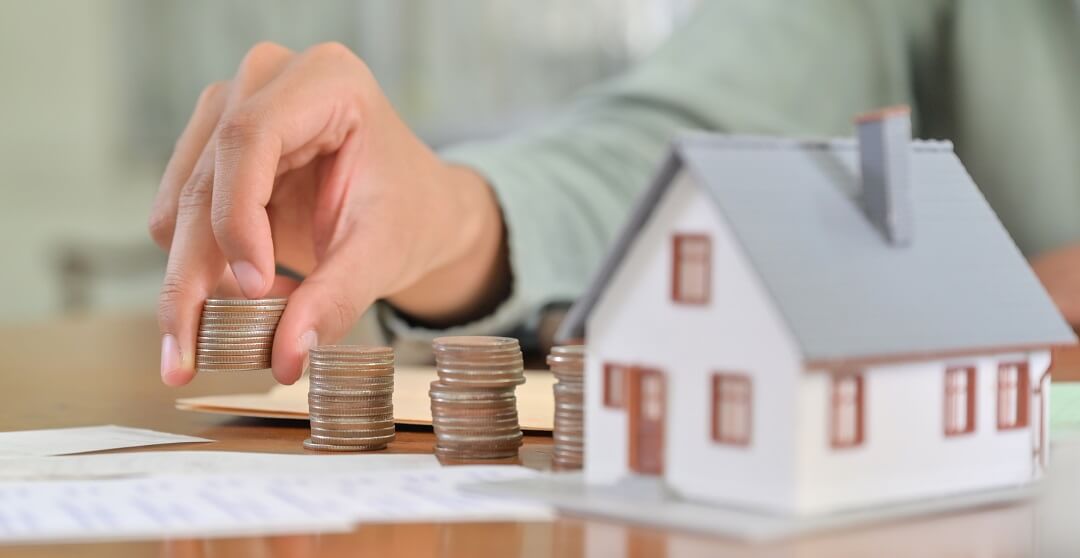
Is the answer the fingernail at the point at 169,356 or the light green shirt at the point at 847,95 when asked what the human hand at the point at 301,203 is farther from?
the light green shirt at the point at 847,95

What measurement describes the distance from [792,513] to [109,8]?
6109mm

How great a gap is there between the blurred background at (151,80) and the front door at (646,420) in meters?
5.09

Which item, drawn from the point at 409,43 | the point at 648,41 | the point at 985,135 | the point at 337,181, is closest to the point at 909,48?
the point at 985,135

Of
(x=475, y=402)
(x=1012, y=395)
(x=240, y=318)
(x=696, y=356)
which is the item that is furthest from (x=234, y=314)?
(x=1012, y=395)

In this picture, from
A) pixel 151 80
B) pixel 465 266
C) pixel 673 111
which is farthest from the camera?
pixel 151 80

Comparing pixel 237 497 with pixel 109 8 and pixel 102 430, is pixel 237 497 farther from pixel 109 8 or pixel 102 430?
pixel 109 8

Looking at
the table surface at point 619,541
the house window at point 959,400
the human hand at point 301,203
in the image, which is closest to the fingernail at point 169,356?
the human hand at point 301,203

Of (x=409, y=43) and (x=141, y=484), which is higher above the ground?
(x=409, y=43)

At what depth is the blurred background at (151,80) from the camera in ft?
19.6

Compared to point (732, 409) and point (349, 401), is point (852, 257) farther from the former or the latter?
point (349, 401)

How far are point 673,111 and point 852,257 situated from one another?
1860 mm

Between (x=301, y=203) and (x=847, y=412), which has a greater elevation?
(x=301, y=203)

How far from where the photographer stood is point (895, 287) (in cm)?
77

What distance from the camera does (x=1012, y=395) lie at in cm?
86
